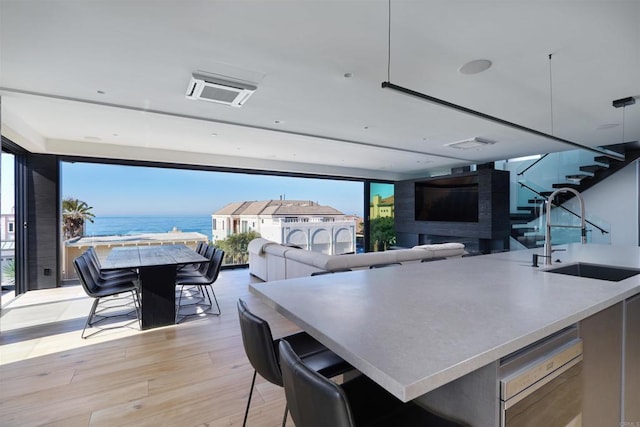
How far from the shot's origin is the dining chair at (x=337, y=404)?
730mm

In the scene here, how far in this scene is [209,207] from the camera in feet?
24.2

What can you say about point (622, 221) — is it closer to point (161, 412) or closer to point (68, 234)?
point (161, 412)

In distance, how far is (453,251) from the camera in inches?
183

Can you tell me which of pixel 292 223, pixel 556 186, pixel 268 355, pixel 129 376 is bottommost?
pixel 129 376

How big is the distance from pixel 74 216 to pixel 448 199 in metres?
8.26

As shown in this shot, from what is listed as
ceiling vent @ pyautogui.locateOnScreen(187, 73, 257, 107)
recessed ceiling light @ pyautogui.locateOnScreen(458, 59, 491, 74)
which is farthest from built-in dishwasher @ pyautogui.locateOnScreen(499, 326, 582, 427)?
ceiling vent @ pyautogui.locateOnScreen(187, 73, 257, 107)

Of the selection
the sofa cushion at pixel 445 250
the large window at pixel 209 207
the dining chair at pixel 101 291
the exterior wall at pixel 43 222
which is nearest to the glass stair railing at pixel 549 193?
the sofa cushion at pixel 445 250

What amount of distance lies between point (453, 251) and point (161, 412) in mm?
4155

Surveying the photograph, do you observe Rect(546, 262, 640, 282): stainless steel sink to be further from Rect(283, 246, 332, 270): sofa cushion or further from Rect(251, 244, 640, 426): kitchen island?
Rect(283, 246, 332, 270): sofa cushion

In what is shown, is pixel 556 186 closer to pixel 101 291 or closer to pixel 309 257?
pixel 309 257

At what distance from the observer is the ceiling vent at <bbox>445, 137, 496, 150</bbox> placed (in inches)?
208

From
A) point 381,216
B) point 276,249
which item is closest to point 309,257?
point 276,249

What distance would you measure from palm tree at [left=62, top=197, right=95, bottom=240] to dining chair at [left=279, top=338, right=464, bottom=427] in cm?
649

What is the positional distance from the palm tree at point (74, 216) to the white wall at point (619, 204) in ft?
32.9
